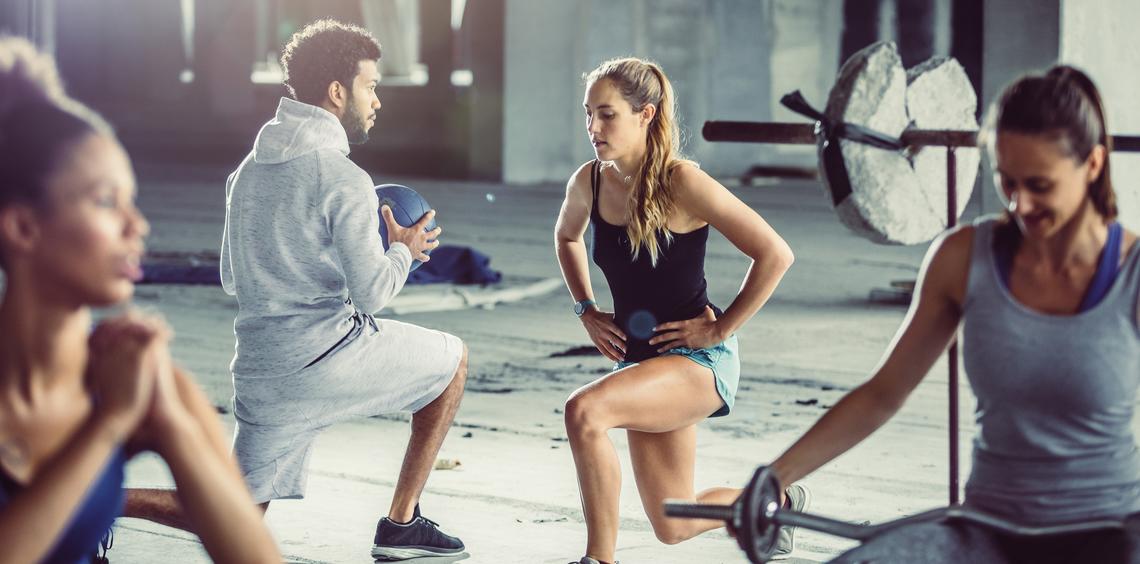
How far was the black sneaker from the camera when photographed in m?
5.23

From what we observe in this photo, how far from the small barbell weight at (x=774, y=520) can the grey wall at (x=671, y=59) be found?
22.4 meters

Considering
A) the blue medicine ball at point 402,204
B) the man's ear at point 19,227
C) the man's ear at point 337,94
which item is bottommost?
the blue medicine ball at point 402,204

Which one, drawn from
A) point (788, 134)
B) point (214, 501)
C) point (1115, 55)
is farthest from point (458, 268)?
point (214, 501)

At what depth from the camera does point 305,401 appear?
15.7ft

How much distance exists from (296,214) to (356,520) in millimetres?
1441

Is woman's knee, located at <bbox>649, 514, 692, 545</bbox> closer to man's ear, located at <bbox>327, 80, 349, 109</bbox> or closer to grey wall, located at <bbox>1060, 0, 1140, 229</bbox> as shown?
man's ear, located at <bbox>327, 80, 349, 109</bbox>

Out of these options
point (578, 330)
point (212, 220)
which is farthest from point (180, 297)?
point (212, 220)

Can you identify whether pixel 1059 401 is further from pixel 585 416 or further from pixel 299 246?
pixel 299 246

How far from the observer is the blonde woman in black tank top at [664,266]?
4.86 metres

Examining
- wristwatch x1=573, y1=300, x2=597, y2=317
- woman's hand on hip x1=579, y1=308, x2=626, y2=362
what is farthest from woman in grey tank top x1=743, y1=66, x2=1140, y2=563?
wristwatch x1=573, y1=300, x2=597, y2=317

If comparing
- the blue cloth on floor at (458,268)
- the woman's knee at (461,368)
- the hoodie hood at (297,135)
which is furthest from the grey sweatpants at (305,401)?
the blue cloth on floor at (458,268)

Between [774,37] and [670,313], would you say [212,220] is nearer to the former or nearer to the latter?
[774,37]

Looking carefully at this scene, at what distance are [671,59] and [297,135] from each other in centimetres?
2124

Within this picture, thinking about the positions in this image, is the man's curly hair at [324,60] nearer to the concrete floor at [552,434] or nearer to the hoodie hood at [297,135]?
the hoodie hood at [297,135]
